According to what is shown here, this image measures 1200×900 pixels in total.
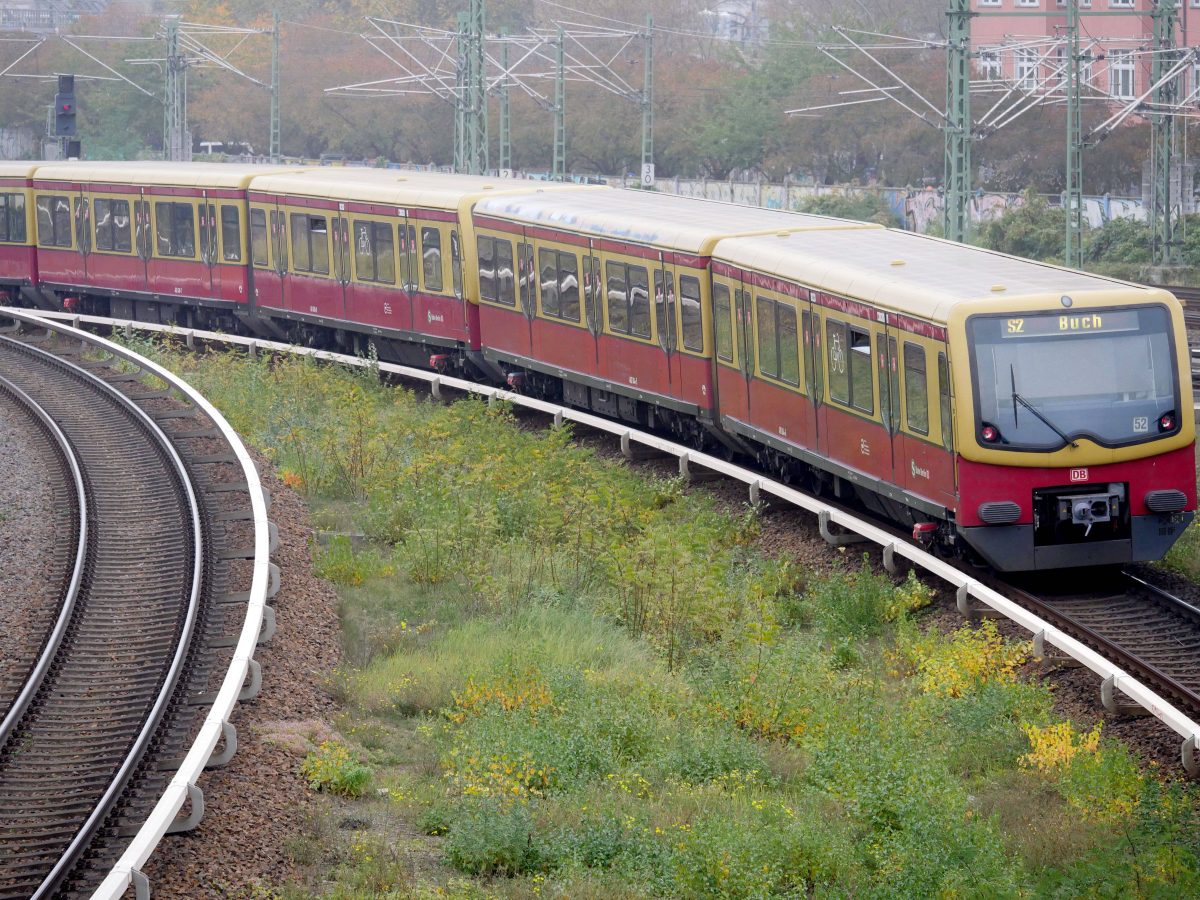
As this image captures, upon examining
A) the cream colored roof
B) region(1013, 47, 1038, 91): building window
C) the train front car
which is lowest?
the train front car

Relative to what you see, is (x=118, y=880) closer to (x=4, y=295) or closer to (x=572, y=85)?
(x=4, y=295)

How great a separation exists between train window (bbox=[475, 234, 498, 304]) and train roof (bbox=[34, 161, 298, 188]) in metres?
6.96

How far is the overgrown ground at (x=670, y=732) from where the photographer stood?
9070 mm

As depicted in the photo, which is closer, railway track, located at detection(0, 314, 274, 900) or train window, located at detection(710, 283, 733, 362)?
railway track, located at detection(0, 314, 274, 900)

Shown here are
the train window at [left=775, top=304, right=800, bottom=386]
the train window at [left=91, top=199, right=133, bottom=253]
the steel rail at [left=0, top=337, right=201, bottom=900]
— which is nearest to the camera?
the steel rail at [left=0, top=337, right=201, bottom=900]

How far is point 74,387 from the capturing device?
85.9ft

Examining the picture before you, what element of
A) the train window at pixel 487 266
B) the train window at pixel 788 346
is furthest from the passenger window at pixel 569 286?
the train window at pixel 788 346

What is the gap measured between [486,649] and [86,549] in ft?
16.6

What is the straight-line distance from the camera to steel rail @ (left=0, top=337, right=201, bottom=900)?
926 cm

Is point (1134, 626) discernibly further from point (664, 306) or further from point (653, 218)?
point (653, 218)

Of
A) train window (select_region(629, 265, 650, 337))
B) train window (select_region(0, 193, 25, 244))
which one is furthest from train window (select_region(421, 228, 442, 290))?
train window (select_region(0, 193, 25, 244))

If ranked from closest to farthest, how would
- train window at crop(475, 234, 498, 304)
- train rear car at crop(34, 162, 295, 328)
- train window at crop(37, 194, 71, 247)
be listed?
train window at crop(475, 234, 498, 304) → train rear car at crop(34, 162, 295, 328) → train window at crop(37, 194, 71, 247)

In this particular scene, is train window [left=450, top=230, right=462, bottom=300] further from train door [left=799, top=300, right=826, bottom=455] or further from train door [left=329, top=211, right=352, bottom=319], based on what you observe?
train door [left=799, top=300, right=826, bottom=455]

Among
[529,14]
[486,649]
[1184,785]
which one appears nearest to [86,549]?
[486,649]
